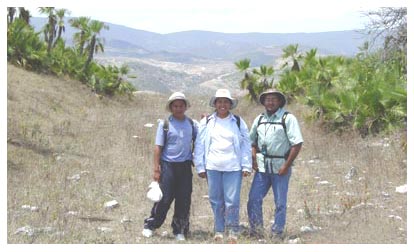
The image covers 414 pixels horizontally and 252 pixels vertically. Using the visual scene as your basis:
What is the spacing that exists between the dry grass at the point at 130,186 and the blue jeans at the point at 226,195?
238 mm

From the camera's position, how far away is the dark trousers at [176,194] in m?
6.04

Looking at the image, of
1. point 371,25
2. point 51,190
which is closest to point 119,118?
point 371,25

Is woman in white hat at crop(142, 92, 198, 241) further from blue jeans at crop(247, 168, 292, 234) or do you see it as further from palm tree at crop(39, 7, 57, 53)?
palm tree at crop(39, 7, 57, 53)

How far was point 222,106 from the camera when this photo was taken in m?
5.86

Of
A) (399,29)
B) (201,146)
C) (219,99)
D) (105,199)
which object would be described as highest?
(399,29)

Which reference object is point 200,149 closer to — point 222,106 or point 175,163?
point 175,163

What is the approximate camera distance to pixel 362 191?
8.62m

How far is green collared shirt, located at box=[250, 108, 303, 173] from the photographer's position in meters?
5.90

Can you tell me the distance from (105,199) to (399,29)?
9.32m

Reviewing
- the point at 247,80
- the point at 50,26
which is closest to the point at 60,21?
the point at 50,26

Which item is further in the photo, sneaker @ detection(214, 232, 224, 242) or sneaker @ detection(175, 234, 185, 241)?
sneaker @ detection(175, 234, 185, 241)

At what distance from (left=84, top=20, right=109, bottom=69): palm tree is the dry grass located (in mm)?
9509

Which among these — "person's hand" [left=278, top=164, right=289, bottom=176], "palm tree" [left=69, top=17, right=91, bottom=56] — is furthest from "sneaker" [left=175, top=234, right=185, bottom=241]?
"palm tree" [left=69, top=17, right=91, bottom=56]

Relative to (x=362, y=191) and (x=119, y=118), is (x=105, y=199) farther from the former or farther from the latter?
(x=119, y=118)
